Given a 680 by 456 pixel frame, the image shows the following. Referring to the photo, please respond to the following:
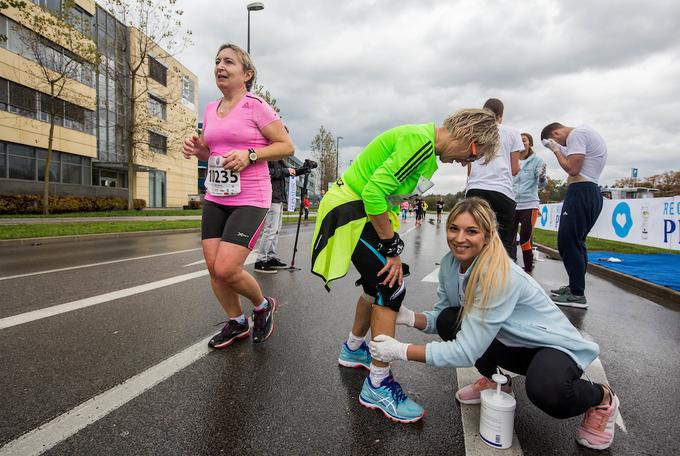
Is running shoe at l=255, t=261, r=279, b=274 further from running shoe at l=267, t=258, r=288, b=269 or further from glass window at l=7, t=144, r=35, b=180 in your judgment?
glass window at l=7, t=144, r=35, b=180

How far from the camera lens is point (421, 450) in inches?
68.2

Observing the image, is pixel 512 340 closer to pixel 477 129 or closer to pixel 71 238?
pixel 477 129

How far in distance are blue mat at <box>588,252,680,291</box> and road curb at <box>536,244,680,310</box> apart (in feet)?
0.48

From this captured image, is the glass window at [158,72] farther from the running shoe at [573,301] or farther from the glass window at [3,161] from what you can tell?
the running shoe at [573,301]

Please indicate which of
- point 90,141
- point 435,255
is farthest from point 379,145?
point 90,141

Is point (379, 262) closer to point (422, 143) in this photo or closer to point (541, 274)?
point (422, 143)

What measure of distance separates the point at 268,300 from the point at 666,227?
981 cm

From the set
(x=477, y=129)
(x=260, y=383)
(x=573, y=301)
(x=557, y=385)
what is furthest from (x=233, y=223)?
(x=573, y=301)

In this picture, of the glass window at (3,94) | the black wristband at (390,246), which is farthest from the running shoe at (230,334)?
the glass window at (3,94)

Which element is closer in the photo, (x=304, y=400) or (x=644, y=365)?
(x=304, y=400)

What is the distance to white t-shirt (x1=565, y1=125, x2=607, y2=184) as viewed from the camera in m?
4.18

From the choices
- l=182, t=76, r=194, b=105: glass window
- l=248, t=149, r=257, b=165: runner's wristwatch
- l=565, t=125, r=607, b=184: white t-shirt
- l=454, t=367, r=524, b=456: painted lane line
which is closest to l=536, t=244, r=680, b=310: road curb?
l=565, t=125, r=607, b=184: white t-shirt

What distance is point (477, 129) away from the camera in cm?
198

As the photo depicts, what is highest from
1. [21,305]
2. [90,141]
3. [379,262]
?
[90,141]
